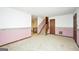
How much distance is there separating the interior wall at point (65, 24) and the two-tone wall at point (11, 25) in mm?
3235

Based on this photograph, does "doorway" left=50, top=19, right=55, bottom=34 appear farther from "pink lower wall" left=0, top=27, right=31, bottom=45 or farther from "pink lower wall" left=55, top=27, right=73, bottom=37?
"pink lower wall" left=0, top=27, right=31, bottom=45

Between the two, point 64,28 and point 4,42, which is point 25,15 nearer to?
point 4,42

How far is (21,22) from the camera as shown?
5.77 m

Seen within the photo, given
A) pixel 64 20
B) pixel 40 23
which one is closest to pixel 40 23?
pixel 40 23

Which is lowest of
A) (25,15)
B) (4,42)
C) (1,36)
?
(4,42)

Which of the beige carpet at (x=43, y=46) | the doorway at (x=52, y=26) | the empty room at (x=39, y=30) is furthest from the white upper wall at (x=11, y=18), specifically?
the doorway at (x=52, y=26)

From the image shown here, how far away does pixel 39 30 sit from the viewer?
9.20 metres

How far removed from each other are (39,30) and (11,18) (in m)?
4.76

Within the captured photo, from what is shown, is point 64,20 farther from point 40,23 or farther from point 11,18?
point 11,18

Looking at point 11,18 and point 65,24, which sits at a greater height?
point 11,18
